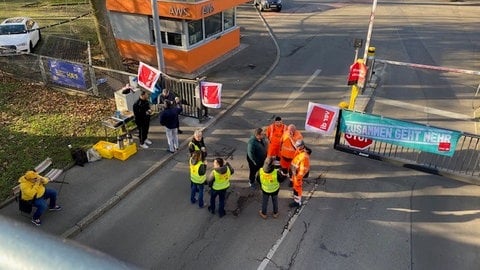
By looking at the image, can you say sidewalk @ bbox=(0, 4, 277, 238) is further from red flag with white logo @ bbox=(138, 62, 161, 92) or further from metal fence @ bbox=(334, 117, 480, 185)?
metal fence @ bbox=(334, 117, 480, 185)

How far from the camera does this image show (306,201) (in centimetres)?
1018

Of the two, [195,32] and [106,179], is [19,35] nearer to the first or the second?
[195,32]

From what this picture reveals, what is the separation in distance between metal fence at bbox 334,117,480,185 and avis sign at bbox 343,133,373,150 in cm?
12

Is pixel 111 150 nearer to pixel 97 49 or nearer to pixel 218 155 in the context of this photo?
pixel 218 155

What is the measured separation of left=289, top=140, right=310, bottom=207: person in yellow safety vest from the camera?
9250mm

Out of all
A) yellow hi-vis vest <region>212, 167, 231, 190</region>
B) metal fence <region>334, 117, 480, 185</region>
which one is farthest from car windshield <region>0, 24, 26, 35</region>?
metal fence <region>334, 117, 480, 185</region>

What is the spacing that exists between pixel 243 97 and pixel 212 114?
2055mm

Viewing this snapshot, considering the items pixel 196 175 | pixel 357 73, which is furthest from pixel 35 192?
pixel 357 73

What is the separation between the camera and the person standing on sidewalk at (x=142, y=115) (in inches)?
456

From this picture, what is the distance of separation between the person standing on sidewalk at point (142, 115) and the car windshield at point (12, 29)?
1258 cm

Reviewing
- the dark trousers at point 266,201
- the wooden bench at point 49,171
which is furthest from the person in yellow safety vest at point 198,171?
the wooden bench at point 49,171

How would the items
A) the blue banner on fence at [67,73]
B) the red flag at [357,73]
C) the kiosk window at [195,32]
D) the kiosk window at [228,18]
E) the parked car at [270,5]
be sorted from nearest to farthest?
1. the red flag at [357,73]
2. the blue banner on fence at [67,73]
3. the kiosk window at [195,32]
4. the kiosk window at [228,18]
5. the parked car at [270,5]

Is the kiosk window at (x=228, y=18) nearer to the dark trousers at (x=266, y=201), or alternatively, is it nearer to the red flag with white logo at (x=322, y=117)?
the red flag with white logo at (x=322, y=117)

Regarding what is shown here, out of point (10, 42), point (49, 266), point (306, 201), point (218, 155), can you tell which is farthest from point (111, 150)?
point (10, 42)
